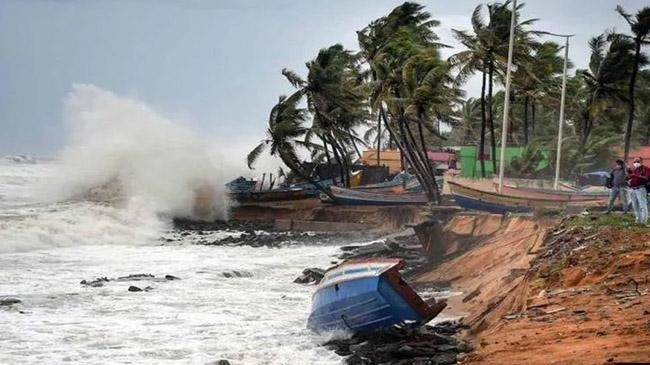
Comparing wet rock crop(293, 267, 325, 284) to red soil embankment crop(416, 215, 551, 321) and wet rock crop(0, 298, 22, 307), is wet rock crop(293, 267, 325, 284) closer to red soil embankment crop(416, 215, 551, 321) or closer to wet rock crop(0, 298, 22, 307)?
red soil embankment crop(416, 215, 551, 321)

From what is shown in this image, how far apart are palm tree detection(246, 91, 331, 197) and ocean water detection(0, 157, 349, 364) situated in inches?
411

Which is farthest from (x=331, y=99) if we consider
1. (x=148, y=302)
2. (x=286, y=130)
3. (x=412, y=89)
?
(x=148, y=302)

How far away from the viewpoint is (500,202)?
26.8m

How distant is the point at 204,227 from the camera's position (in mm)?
40969

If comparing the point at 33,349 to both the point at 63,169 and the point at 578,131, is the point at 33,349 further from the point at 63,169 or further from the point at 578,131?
the point at 578,131

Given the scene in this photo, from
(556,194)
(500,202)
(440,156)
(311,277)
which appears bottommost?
(311,277)

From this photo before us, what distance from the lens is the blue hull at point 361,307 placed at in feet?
40.0

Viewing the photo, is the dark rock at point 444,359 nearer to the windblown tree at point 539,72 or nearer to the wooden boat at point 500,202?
the wooden boat at point 500,202

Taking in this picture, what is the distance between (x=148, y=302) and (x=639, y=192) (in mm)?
11665

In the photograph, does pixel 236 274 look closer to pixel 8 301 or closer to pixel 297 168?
pixel 8 301

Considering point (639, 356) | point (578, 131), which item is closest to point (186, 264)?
point (639, 356)

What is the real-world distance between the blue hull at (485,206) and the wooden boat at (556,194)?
0.70 meters

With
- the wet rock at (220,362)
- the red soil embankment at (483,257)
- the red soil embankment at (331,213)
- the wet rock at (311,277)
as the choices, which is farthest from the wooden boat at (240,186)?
the wet rock at (220,362)

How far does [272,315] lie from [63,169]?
134 ft
